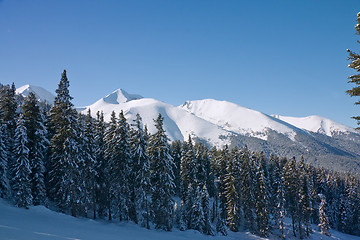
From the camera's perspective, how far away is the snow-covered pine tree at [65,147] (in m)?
27.7

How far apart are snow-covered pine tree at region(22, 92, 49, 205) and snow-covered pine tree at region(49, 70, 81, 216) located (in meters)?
2.10

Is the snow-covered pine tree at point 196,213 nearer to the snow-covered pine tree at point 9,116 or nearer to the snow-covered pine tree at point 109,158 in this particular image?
the snow-covered pine tree at point 109,158

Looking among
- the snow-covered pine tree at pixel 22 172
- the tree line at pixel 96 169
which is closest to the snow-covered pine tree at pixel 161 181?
the tree line at pixel 96 169

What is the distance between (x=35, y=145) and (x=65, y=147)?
5.00m

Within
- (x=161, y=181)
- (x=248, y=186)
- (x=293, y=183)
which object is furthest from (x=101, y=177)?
(x=293, y=183)

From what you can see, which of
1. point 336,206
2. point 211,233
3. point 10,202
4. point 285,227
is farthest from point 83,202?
point 336,206

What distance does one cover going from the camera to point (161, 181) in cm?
3219

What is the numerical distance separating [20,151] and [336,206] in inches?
3944

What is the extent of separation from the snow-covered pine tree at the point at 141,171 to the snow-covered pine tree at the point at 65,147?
7528mm

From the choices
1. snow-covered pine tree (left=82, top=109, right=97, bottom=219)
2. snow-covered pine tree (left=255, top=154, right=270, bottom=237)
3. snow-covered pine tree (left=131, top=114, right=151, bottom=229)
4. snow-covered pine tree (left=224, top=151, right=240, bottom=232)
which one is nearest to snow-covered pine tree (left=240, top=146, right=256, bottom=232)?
snow-covered pine tree (left=255, top=154, right=270, bottom=237)

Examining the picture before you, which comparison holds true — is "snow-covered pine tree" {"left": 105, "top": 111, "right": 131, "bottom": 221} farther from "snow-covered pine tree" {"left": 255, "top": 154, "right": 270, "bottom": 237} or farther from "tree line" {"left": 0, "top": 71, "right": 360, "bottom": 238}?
"snow-covered pine tree" {"left": 255, "top": 154, "right": 270, "bottom": 237}

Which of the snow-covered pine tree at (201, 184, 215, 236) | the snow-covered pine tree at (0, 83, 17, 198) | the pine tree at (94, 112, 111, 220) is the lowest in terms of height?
the snow-covered pine tree at (201, 184, 215, 236)

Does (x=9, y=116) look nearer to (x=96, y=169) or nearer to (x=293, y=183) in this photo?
(x=96, y=169)

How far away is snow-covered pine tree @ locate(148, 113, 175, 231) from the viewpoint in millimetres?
31859
